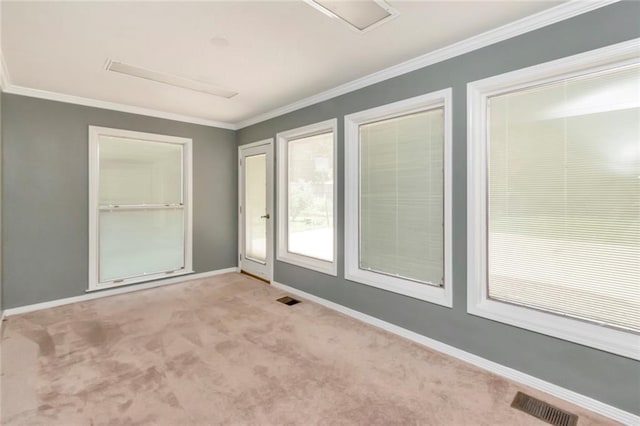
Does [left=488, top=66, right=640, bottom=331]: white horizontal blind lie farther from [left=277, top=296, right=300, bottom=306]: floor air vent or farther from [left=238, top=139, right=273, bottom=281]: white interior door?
[left=238, top=139, right=273, bottom=281]: white interior door

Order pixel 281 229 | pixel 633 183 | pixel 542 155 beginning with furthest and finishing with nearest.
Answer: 1. pixel 281 229
2. pixel 542 155
3. pixel 633 183

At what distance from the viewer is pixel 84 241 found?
3.84 meters

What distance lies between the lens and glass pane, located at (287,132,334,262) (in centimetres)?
380

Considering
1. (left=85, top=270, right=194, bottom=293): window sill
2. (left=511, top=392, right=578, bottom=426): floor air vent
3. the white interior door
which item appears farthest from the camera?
the white interior door

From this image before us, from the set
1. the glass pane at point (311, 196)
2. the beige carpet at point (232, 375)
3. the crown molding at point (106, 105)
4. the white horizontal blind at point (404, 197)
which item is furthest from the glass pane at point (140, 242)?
the white horizontal blind at point (404, 197)

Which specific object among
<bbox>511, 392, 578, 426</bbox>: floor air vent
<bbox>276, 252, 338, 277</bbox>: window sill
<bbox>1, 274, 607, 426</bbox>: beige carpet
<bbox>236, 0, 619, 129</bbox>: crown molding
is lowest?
<bbox>511, 392, 578, 426</bbox>: floor air vent

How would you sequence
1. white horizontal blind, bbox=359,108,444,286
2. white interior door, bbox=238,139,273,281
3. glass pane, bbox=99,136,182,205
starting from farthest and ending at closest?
white interior door, bbox=238,139,273,281, glass pane, bbox=99,136,182,205, white horizontal blind, bbox=359,108,444,286

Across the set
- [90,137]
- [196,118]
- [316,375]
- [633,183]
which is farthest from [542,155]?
[90,137]

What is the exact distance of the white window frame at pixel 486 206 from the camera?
1.83m

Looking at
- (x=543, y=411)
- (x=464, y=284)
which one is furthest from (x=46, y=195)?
(x=543, y=411)

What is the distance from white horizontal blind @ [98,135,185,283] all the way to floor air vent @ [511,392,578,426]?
4.47m

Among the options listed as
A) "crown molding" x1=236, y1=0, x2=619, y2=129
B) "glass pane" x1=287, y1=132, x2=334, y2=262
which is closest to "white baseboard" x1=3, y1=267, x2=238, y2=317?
"glass pane" x1=287, y1=132, x2=334, y2=262

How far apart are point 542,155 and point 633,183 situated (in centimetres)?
51

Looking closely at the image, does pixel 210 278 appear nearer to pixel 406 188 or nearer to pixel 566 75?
pixel 406 188
